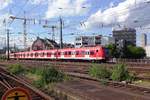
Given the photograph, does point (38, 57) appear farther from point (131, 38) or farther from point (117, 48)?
point (131, 38)

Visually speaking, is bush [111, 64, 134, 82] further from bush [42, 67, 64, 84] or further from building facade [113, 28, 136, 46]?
building facade [113, 28, 136, 46]

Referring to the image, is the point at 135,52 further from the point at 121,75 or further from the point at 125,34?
the point at 121,75

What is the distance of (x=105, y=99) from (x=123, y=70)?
347 inches

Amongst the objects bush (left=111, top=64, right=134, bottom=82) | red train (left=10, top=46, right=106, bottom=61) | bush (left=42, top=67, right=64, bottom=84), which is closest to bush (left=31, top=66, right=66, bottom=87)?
bush (left=42, top=67, right=64, bottom=84)

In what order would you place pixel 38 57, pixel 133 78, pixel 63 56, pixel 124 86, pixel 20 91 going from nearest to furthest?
1. pixel 20 91
2. pixel 124 86
3. pixel 133 78
4. pixel 63 56
5. pixel 38 57

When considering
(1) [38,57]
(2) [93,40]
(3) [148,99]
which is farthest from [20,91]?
(2) [93,40]

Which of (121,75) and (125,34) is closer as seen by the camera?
(121,75)

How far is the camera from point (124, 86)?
19.4 m

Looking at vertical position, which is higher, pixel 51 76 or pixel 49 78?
pixel 51 76

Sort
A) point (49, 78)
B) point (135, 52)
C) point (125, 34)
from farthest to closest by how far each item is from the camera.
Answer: point (125, 34) → point (135, 52) → point (49, 78)

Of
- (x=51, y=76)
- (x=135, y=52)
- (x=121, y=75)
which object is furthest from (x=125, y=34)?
(x=121, y=75)

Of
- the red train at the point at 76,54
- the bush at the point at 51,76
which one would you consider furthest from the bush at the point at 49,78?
the red train at the point at 76,54

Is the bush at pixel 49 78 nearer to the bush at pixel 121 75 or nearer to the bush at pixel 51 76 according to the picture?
the bush at pixel 51 76

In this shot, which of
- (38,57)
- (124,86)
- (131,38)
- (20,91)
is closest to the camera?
(20,91)
